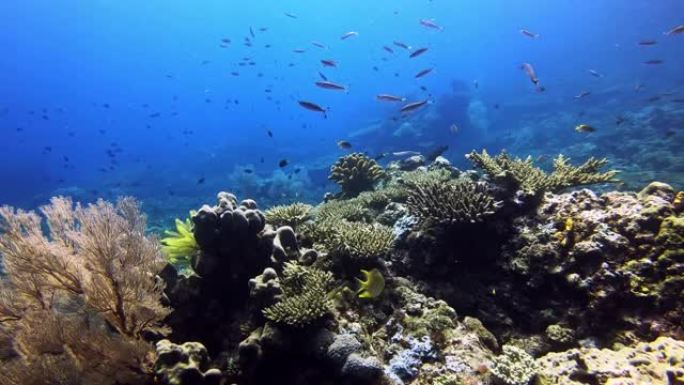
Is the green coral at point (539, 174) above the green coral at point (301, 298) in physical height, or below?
above

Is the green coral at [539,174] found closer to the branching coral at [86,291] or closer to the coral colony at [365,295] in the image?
the coral colony at [365,295]

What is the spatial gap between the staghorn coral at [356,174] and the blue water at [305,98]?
12.3 ft

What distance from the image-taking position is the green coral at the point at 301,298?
166 inches

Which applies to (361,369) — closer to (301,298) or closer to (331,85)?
(301,298)

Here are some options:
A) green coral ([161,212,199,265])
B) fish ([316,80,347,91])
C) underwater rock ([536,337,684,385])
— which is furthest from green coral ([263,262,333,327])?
fish ([316,80,347,91])

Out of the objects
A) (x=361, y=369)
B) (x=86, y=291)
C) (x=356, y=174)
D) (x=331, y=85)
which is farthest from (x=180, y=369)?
(x=331, y=85)

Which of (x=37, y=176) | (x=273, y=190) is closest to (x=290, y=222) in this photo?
(x=273, y=190)

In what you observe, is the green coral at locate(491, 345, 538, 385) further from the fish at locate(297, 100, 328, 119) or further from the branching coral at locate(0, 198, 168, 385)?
the fish at locate(297, 100, 328, 119)

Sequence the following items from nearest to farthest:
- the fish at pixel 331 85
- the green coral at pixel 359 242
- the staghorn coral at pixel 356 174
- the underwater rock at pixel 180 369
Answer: the underwater rock at pixel 180 369, the green coral at pixel 359 242, the staghorn coral at pixel 356 174, the fish at pixel 331 85

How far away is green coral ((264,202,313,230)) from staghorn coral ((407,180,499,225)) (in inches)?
79.9

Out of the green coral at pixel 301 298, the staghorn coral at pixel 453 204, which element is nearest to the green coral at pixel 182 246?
the green coral at pixel 301 298

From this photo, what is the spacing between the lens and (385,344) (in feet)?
14.8

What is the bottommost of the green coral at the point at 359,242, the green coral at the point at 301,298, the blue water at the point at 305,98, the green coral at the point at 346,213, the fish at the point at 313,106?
the green coral at the point at 301,298

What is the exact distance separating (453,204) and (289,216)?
291cm
